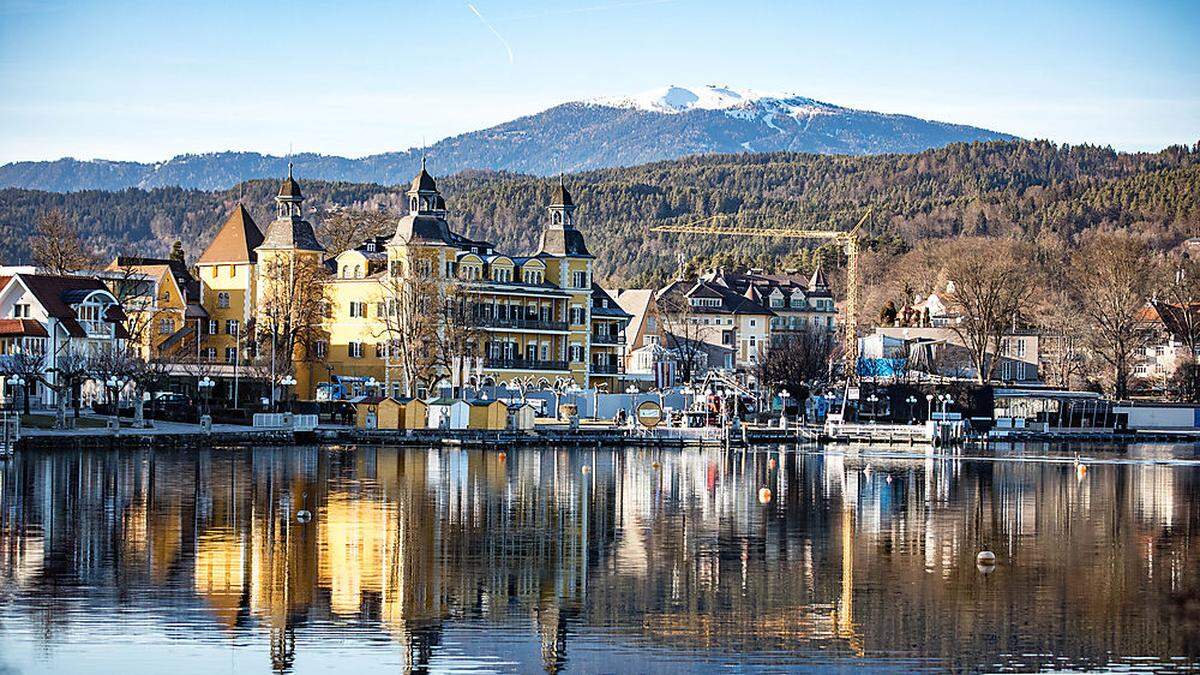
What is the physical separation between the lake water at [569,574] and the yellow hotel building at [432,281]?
36632 millimetres

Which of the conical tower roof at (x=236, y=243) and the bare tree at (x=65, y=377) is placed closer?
the bare tree at (x=65, y=377)

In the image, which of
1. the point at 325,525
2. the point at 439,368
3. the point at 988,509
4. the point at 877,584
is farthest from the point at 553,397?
the point at 877,584

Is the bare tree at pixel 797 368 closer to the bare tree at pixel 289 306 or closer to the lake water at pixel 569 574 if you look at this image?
the bare tree at pixel 289 306

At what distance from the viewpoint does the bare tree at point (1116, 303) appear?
10375 centimetres

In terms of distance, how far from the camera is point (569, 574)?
2881 centimetres

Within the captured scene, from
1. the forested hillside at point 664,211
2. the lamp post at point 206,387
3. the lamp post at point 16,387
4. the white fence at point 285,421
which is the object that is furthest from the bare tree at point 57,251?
the forested hillside at point 664,211

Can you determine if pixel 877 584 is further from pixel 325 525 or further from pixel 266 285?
pixel 266 285

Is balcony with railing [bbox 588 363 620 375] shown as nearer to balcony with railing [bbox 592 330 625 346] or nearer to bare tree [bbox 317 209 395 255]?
balcony with railing [bbox 592 330 625 346]

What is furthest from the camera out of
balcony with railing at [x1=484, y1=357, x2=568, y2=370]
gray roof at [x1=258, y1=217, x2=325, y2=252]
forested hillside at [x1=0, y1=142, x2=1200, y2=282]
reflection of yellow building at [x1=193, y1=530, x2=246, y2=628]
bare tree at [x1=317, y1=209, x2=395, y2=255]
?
forested hillside at [x1=0, y1=142, x2=1200, y2=282]

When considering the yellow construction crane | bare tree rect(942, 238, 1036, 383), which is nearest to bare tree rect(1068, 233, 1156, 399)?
bare tree rect(942, 238, 1036, 383)

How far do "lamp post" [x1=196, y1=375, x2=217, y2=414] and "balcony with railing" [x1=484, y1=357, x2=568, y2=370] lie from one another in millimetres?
15599

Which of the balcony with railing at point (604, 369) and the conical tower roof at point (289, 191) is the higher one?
the conical tower roof at point (289, 191)

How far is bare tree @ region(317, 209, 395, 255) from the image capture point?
106375 millimetres

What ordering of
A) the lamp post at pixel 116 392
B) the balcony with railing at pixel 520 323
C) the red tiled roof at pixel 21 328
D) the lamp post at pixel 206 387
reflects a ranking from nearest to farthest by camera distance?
1. the lamp post at pixel 116 392
2. the red tiled roof at pixel 21 328
3. the lamp post at pixel 206 387
4. the balcony with railing at pixel 520 323
